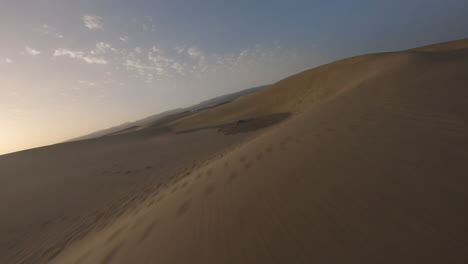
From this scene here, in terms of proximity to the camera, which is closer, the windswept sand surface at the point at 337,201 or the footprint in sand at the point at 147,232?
the windswept sand surface at the point at 337,201

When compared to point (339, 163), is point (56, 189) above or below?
below

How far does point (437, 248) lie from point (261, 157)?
2.76 metres

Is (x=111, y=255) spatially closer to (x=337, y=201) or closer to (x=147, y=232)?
(x=147, y=232)

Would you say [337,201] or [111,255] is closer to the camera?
[337,201]

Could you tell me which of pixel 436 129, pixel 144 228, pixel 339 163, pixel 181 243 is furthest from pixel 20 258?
pixel 436 129

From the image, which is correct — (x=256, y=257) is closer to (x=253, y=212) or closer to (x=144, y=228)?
(x=253, y=212)

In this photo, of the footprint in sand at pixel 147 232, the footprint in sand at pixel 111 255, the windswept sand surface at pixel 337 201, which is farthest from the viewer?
the footprint in sand at pixel 147 232

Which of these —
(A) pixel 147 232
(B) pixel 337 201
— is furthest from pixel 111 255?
(B) pixel 337 201

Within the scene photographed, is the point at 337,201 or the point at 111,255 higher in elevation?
the point at 337,201

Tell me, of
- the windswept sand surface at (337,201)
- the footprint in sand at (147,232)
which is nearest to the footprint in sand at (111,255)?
the windswept sand surface at (337,201)

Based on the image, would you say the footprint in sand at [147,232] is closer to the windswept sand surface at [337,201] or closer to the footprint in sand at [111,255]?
the windswept sand surface at [337,201]

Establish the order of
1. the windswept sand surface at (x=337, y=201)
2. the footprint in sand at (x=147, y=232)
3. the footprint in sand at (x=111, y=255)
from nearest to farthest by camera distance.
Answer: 1. the windswept sand surface at (x=337, y=201)
2. the footprint in sand at (x=111, y=255)
3. the footprint in sand at (x=147, y=232)

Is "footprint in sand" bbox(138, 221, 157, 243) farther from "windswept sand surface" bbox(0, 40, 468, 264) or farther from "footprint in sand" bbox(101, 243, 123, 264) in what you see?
"footprint in sand" bbox(101, 243, 123, 264)

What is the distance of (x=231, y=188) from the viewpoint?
3014mm
